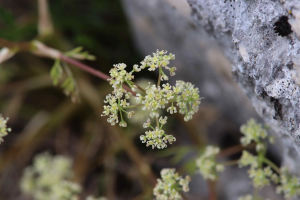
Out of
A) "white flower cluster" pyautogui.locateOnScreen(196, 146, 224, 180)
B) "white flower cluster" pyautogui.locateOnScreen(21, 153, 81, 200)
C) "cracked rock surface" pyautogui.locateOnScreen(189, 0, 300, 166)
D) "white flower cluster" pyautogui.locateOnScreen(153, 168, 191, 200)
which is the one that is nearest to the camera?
"cracked rock surface" pyautogui.locateOnScreen(189, 0, 300, 166)

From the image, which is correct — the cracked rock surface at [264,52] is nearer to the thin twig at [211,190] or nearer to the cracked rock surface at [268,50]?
the cracked rock surface at [268,50]

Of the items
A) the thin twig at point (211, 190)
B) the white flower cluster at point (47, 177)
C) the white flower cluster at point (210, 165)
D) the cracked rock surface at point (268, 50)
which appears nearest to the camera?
the cracked rock surface at point (268, 50)

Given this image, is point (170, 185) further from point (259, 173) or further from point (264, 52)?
point (264, 52)

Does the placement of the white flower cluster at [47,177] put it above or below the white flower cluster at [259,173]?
above

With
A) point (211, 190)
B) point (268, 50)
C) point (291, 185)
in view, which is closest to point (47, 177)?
point (211, 190)

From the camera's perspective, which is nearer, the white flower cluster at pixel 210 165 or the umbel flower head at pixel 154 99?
the umbel flower head at pixel 154 99

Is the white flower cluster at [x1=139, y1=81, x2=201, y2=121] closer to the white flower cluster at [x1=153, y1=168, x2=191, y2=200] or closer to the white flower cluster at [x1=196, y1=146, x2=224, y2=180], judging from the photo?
the white flower cluster at [x1=153, y1=168, x2=191, y2=200]

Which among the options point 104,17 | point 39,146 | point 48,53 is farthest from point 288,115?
point 39,146

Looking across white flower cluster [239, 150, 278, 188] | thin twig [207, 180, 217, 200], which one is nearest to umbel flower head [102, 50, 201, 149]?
white flower cluster [239, 150, 278, 188]

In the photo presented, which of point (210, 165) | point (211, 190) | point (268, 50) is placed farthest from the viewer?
point (211, 190)

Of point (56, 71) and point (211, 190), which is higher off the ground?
point (56, 71)

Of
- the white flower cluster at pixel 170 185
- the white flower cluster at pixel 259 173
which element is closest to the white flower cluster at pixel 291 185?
the white flower cluster at pixel 259 173

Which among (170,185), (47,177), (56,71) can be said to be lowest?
(170,185)
